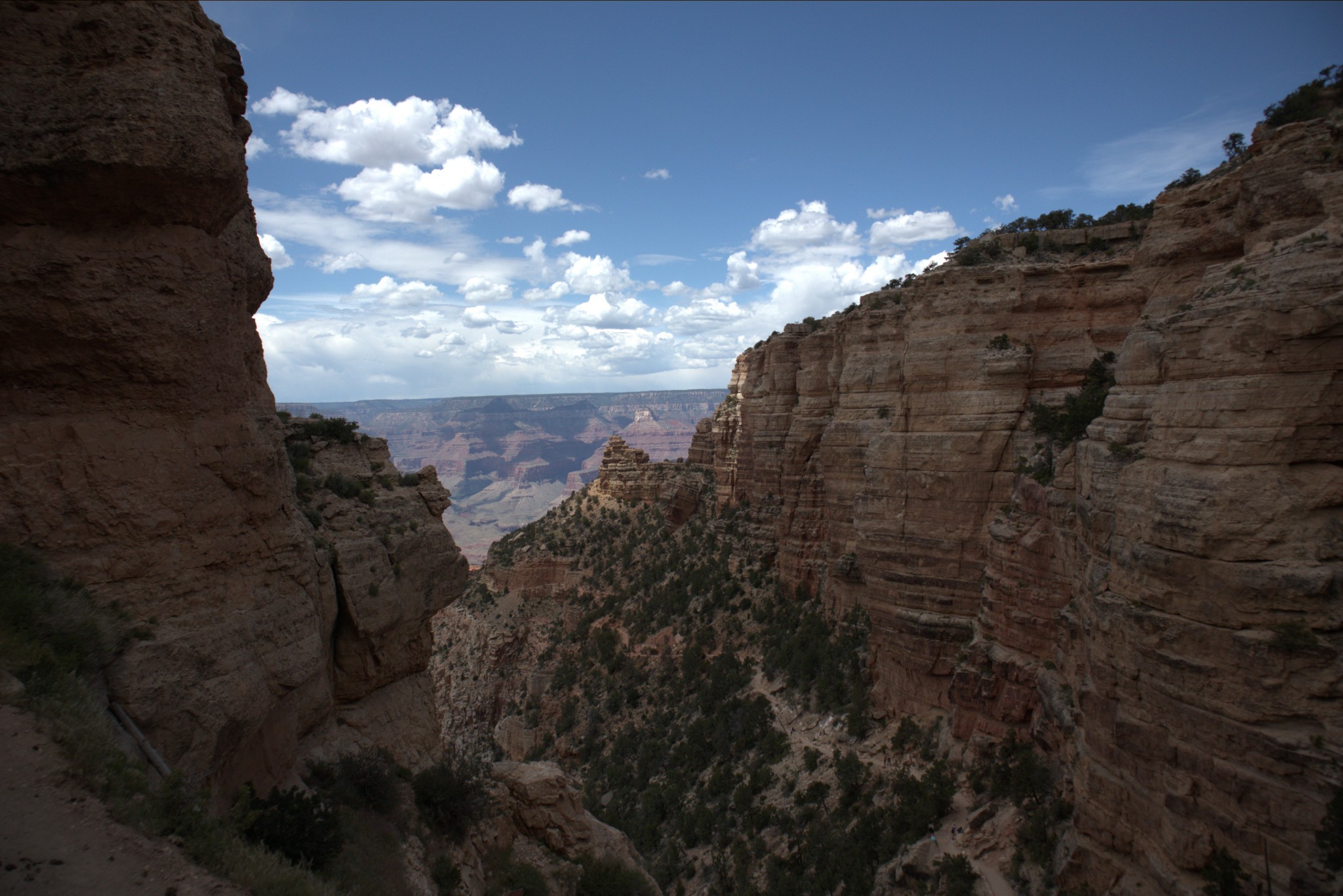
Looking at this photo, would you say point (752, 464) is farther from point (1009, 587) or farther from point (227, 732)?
point (227, 732)

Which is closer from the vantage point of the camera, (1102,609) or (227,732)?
(227,732)

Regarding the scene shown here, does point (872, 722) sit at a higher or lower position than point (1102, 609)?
lower

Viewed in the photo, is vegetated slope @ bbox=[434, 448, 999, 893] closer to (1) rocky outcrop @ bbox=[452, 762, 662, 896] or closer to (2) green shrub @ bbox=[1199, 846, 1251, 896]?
(1) rocky outcrop @ bbox=[452, 762, 662, 896]

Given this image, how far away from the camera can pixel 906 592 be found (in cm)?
2500

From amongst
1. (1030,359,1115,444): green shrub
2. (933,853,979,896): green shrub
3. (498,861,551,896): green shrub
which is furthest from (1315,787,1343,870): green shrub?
(498,861,551,896): green shrub

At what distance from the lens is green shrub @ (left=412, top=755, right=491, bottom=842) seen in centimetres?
1485

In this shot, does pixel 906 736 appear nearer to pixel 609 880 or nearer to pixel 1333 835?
pixel 609 880

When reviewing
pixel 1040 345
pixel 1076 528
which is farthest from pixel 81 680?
pixel 1040 345

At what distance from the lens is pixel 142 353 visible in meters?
8.91

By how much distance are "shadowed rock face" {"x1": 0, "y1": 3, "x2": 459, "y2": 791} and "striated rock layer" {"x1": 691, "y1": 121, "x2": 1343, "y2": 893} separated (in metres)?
17.0

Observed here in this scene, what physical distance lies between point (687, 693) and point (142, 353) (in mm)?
30987

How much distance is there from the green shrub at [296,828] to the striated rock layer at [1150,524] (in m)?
15.9

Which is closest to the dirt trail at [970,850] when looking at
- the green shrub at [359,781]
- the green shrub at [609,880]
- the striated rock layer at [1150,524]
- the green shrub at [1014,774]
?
the green shrub at [1014,774]

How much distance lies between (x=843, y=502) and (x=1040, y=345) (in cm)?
1075
